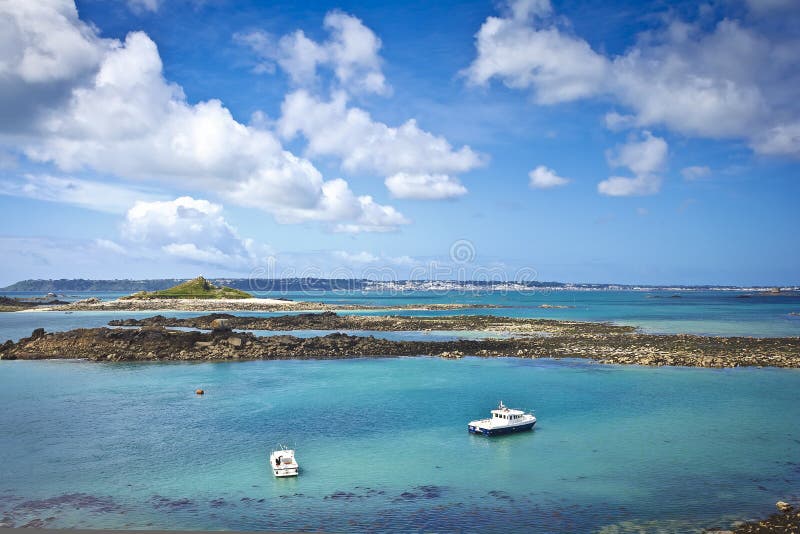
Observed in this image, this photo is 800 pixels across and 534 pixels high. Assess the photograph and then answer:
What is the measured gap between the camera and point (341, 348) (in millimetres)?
60188

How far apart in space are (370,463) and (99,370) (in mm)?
36165

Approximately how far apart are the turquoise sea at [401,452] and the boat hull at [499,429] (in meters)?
0.41

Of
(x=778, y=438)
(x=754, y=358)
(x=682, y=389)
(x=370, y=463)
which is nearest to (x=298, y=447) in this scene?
(x=370, y=463)

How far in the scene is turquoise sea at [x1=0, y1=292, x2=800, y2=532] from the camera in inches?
751

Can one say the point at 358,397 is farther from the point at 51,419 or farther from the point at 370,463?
the point at 51,419

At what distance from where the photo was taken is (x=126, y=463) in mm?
24625

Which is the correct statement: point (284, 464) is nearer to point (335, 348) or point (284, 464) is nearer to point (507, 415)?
point (507, 415)

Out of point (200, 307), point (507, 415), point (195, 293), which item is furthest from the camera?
point (195, 293)

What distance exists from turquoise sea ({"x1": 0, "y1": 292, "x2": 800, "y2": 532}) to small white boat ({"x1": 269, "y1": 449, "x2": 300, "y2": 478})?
1.80ft

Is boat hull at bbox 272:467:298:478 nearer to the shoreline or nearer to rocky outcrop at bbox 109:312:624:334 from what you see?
rocky outcrop at bbox 109:312:624:334

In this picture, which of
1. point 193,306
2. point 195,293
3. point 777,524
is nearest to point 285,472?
point 777,524

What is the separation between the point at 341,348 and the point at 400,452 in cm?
3489

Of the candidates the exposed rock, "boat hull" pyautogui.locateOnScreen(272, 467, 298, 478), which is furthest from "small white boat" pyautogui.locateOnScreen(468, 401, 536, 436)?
the exposed rock

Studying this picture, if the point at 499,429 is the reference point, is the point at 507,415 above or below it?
above
